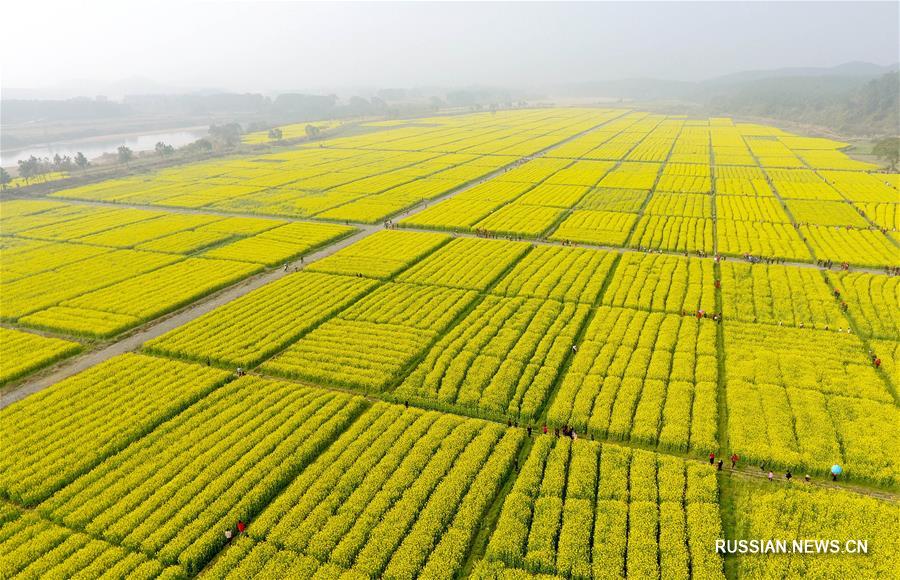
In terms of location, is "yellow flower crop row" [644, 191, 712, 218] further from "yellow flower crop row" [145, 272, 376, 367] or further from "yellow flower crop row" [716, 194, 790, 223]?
"yellow flower crop row" [145, 272, 376, 367]

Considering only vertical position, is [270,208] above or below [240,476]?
above

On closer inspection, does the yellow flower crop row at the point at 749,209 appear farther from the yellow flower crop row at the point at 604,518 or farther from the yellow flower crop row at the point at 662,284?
the yellow flower crop row at the point at 604,518

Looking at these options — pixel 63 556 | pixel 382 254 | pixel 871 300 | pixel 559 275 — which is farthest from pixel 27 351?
pixel 871 300

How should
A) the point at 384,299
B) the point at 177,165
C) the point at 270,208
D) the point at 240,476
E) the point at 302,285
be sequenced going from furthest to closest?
1. the point at 177,165
2. the point at 270,208
3. the point at 302,285
4. the point at 384,299
5. the point at 240,476

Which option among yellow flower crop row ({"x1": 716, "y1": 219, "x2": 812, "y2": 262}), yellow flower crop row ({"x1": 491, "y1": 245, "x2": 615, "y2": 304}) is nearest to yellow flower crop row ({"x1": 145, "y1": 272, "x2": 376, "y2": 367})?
yellow flower crop row ({"x1": 491, "y1": 245, "x2": 615, "y2": 304})

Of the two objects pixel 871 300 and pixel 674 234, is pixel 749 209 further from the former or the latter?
pixel 871 300

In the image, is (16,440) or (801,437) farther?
(16,440)

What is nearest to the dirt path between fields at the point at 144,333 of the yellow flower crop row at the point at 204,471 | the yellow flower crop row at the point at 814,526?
the yellow flower crop row at the point at 204,471

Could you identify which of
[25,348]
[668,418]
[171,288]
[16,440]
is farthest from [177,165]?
[668,418]

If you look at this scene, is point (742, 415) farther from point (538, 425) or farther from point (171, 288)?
point (171, 288)

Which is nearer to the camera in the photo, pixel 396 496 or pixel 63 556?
pixel 63 556

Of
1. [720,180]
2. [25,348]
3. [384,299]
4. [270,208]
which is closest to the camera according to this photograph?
[25,348]
